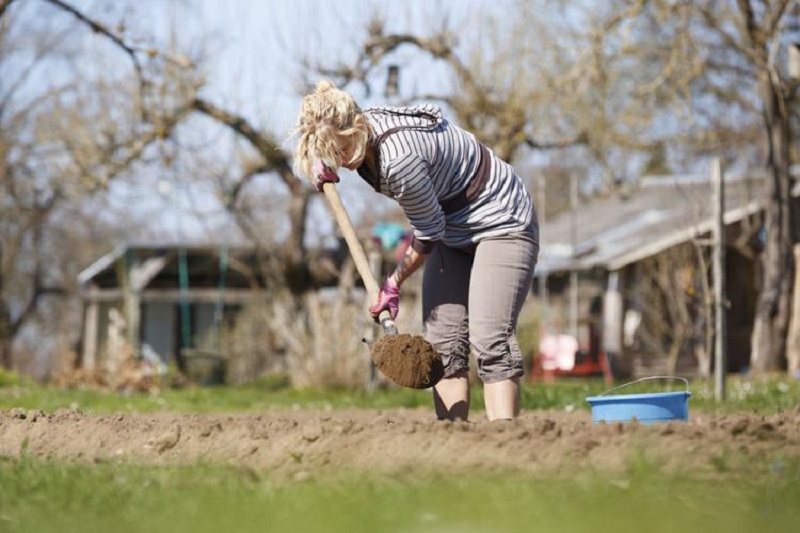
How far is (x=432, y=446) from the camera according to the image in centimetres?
410

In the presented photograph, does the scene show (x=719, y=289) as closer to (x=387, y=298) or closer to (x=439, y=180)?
(x=387, y=298)

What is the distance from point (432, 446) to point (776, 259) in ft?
53.4

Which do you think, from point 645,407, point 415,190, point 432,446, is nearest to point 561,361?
point 645,407

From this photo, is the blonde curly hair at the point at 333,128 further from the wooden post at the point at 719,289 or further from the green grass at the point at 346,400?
the wooden post at the point at 719,289

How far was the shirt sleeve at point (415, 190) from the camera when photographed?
5.00m

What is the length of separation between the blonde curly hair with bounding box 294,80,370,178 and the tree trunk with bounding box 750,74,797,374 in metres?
14.8

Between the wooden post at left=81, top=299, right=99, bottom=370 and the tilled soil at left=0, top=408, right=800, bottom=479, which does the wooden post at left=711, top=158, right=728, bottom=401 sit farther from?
the wooden post at left=81, top=299, right=99, bottom=370

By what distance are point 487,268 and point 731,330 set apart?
867 inches

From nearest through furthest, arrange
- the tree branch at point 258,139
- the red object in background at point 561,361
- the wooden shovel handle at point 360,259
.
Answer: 1. the wooden shovel handle at point 360,259
2. the tree branch at point 258,139
3. the red object in background at point 561,361

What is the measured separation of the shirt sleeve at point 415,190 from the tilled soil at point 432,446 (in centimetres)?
92

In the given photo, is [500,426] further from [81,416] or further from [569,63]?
[569,63]

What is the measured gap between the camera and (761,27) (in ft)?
57.8

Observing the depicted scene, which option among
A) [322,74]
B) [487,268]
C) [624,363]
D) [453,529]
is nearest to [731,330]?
[624,363]

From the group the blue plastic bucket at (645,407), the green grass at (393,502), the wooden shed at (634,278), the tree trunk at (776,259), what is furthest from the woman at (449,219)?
the wooden shed at (634,278)
